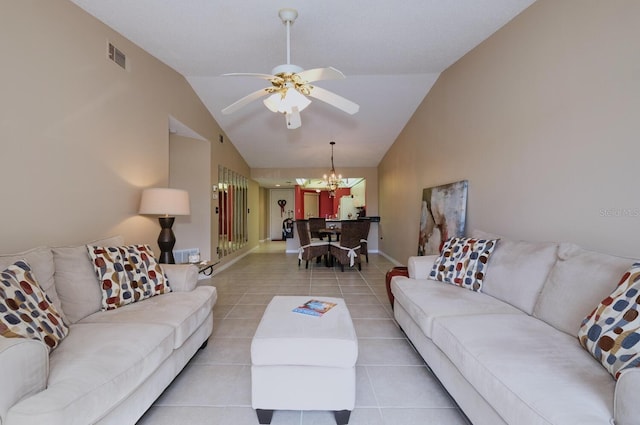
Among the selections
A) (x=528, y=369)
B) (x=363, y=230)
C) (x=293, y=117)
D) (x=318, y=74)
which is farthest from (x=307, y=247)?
(x=528, y=369)

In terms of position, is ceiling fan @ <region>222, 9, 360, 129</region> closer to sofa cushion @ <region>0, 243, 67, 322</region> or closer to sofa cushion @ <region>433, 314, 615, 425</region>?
sofa cushion @ <region>0, 243, 67, 322</region>

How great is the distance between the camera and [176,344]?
5.55 ft

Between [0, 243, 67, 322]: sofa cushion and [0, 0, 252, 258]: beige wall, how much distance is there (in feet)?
1.13

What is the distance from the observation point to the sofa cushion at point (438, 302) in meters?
1.81

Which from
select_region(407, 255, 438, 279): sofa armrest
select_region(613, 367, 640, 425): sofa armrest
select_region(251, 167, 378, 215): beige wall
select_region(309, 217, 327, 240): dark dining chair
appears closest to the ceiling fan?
select_region(407, 255, 438, 279): sofa armrest

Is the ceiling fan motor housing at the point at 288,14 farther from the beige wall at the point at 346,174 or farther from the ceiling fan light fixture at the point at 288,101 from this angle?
the beige wall at the point at 346,174

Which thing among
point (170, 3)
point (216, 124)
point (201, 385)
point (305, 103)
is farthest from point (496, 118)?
point (216, 124)

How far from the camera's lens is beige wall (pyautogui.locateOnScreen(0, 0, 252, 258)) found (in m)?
1.80

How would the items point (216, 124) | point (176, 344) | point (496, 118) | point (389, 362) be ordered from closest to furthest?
point (176, 344) → point (389, 362) → point (496, 118) → point (216, 124)

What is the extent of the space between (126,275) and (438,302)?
2279 millimetres

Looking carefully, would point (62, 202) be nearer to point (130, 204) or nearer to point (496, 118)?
point (130, 204)

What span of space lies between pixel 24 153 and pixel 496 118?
3.85m

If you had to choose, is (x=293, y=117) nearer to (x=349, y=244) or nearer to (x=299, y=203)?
(x=349, y=244)

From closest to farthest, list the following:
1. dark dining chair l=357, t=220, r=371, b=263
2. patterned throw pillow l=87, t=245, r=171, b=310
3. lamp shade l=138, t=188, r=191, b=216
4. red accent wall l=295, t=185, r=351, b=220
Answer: patterned throw pillow l=87, t=245, r=171, b=310
lamp shade l=138, t=188, r=191, b=216
dark dining chair l=357, t=220, r=371, b=263
red accent wall l=295, t=185, r=351, b=220
